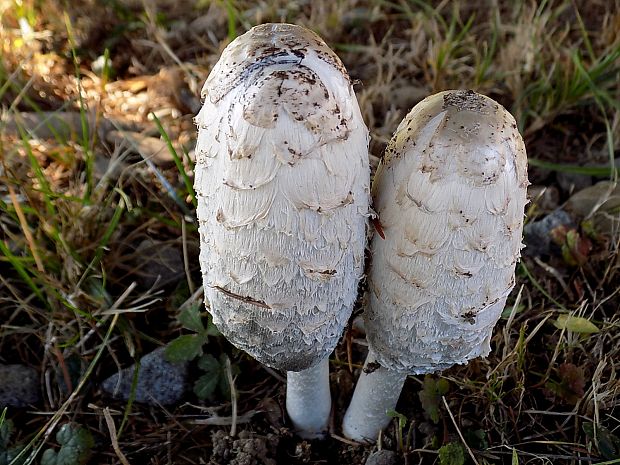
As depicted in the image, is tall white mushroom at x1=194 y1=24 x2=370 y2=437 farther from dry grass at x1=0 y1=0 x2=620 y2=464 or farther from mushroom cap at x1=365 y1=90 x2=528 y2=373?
dry grass at x1=0 y1=0 x2=620 y2=464

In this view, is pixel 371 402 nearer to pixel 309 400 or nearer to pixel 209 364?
pixel 309 400

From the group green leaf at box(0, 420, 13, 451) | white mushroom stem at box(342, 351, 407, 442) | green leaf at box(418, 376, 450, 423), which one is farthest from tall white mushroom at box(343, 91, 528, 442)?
green leaf at box(0, 420, 13, 451)

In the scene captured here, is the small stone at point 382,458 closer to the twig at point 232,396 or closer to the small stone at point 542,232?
the twig at point 232,396

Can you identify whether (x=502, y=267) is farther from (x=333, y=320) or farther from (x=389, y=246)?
(x=333, y=320)

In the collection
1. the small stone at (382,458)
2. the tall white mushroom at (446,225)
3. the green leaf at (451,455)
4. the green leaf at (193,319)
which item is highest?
the tall white mushroom at (446,225)

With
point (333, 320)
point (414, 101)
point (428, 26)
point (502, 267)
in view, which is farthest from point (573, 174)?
point (333, 320)

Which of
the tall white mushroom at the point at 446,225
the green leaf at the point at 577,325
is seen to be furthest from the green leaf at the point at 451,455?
the green leaf at the point at 577,325

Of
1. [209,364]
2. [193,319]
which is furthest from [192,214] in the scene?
[209,364]
